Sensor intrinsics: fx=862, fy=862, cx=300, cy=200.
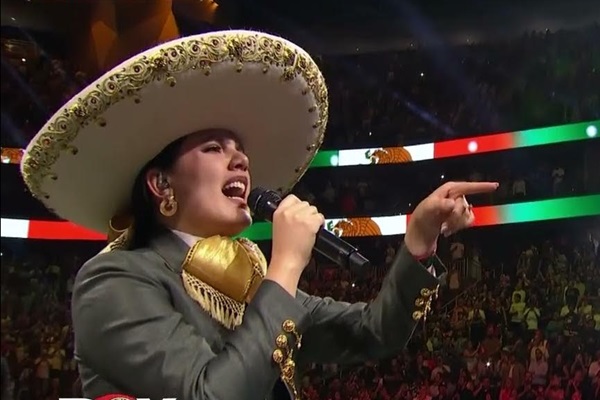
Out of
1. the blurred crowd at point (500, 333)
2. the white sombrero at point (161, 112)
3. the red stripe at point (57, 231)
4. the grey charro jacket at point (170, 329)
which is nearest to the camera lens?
the grey charro jacket at point (170, 329)

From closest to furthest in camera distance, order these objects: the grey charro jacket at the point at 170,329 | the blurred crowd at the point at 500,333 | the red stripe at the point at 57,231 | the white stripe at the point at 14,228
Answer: the grey charro jacket at the point at 170,329 < the blurred crowd at the point at 500,333 < the red stripe at the point at 57,231 < the white stripe at the point at 14,228

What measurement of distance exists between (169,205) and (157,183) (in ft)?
0.10

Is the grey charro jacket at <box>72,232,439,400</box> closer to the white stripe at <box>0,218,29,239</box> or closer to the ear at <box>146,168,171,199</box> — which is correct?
the ear at <box>146,168,171,199</box>

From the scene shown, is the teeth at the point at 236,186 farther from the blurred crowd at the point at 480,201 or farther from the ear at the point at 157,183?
the blurred crowd at the point at 480,201

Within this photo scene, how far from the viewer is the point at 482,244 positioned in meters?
Result: 1.62

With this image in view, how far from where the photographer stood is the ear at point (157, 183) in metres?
0.91

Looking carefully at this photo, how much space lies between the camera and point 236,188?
2.97 ft

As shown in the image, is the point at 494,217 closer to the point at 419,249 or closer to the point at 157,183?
the point at 419,249

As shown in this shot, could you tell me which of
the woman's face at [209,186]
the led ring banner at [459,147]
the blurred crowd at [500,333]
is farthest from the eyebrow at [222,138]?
the led ring banner at [459,147]

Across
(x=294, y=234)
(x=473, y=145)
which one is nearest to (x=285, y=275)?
(x=294, y=234)

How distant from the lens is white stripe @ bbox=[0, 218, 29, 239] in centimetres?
253

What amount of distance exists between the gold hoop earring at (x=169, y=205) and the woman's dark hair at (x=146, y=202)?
23 millimetres

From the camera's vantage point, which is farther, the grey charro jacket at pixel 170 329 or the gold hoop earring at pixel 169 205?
the gold hoop earring at pixel 169 205

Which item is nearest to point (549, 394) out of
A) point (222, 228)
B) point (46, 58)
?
point (222, 228)
